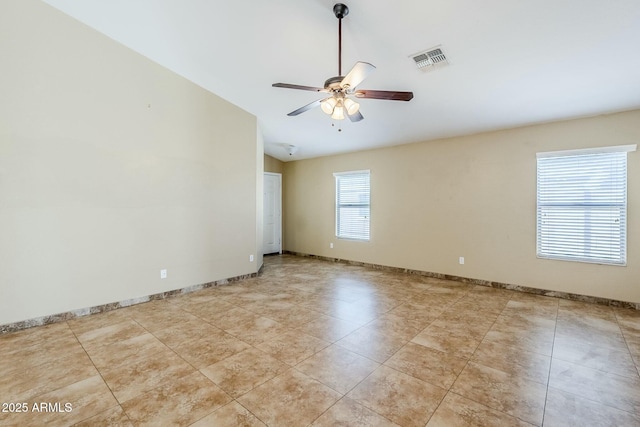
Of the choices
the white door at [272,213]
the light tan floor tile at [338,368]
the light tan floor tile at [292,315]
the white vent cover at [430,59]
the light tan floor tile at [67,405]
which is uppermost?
the white vent cover at [430,59]

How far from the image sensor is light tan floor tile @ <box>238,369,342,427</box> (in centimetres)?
170

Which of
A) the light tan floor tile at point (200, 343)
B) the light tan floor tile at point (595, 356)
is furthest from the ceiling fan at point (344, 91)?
the light tan floor tile at point (595, 356)

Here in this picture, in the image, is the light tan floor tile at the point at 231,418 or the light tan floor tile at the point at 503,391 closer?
→ the light tan floor tile at the point at 231,418

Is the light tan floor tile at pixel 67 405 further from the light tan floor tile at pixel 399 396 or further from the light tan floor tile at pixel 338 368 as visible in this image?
the light tan floor tile at pixel 399 396

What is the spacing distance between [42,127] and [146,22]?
1628 mm

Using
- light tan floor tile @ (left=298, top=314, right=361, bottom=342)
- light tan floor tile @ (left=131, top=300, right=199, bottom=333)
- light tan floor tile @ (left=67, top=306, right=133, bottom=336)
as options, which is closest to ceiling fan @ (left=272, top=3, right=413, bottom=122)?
light tan floor tile @ (left=298, top=314, right=361, bottom=342)

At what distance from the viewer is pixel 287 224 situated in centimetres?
784

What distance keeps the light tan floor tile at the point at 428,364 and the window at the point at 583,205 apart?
114 inches

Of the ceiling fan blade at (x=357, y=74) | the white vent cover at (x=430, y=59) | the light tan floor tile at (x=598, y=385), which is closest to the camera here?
the light tan floor tile at (x=598, y=385)

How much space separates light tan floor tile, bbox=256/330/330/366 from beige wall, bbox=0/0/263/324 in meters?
2.22

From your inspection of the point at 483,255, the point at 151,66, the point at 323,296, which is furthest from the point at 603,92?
the point at 151,66

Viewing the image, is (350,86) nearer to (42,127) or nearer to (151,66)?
(151,66)

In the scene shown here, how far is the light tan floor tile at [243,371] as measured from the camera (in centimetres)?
201

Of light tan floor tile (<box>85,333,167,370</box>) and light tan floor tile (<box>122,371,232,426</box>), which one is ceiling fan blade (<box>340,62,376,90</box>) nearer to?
light tan floor tile (<box>122,371,232,426</box>)
